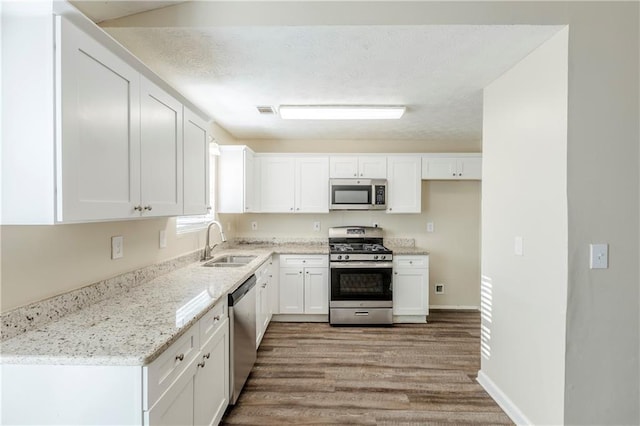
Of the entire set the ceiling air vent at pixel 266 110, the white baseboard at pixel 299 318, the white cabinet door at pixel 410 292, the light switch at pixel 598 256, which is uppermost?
the ceiling air vent at pixel 266 110

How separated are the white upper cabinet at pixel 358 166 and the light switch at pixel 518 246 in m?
2.24

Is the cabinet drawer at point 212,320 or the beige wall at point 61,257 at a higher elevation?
the beige wall at point 61,257

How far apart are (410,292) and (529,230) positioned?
2120mm

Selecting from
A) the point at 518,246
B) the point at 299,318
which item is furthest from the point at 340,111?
the point at 299,318

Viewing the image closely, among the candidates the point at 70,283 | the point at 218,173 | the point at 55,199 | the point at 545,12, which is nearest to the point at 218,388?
the point at 70,283

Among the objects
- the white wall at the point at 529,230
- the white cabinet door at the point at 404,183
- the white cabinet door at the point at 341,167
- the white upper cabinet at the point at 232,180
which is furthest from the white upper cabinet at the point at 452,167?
the white upper cabinet at the point at 232,180

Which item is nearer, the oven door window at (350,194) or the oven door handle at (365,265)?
the oven door handle at (365,265)

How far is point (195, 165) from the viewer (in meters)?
2.28

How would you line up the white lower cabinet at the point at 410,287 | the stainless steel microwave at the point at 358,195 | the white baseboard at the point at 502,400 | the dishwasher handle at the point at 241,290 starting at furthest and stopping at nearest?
the stainless steel microwave at the point at 358,195 → the white lower cabinet at the point at 410,287 → the dishwasher handle at the point at 241,290 → the white baseboard at the point at 502,400

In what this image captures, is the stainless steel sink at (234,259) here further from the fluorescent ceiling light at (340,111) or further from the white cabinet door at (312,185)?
the fluorescent ceiling light at (340,111)

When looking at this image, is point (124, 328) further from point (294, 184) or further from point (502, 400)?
point (294, 184)

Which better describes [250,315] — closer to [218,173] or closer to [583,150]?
[218,173]

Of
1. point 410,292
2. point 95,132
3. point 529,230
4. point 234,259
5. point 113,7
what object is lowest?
point 410,292

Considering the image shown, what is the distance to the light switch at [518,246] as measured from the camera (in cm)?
205
